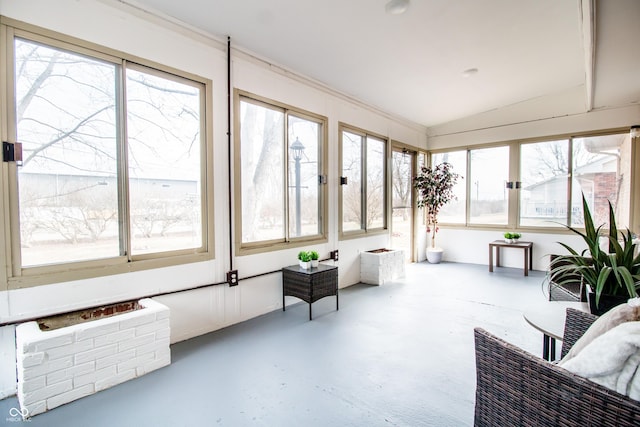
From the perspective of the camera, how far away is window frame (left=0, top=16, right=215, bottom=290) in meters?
2.04

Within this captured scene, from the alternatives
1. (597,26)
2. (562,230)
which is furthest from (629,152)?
(597,26)

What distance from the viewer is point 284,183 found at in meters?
3.94

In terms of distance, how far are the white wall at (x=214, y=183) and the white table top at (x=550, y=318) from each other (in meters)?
2.59

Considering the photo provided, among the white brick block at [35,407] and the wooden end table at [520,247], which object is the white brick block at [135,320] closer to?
the white brick block at [35,407]

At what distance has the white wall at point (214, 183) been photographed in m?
2.16

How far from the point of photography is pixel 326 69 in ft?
12.9

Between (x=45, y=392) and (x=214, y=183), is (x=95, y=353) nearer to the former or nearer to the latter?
(x=45, y=392)

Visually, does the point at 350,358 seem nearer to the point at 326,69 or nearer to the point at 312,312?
the point at 312,312

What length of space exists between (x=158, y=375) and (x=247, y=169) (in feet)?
6.93

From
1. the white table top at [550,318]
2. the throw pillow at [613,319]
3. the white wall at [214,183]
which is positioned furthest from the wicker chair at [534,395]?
the white wall at [214,183]

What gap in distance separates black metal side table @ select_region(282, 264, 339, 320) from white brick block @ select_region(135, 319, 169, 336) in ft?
4.71

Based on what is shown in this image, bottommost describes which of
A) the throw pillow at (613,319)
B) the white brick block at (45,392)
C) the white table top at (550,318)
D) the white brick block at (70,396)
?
the white brick block at (70,396)

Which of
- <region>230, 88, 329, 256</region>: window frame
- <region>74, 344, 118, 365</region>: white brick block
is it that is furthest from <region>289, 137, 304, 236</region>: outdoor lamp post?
<region>74, 344, 118, 365</region>: white brick block

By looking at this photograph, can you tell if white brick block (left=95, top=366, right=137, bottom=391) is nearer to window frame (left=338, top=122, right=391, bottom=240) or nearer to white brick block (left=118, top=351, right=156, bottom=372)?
white brick block (left=118, top=351, right=156, bottom=372)
